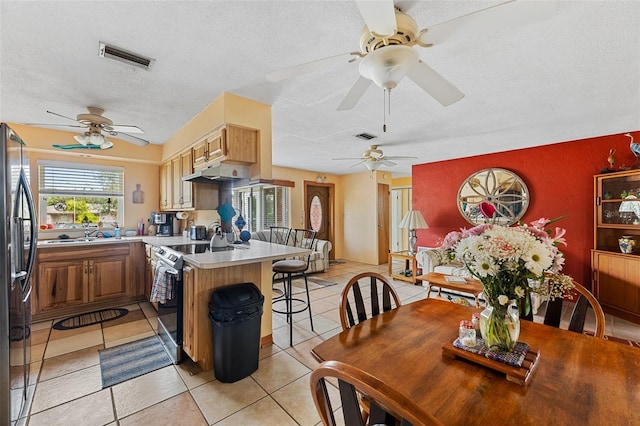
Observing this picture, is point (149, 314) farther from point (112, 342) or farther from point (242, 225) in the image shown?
point (242, 225)

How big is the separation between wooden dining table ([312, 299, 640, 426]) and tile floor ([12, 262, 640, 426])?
91 centimetres

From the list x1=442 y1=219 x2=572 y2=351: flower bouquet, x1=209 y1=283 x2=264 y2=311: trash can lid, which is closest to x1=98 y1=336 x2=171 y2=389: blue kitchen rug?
x1=209 y1=283 x2=264 y2=311: trash can lid

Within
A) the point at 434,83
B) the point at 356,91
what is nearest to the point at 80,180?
the point at 356,91

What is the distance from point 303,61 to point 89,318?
372cm

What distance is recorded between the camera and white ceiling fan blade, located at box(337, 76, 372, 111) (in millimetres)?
1590

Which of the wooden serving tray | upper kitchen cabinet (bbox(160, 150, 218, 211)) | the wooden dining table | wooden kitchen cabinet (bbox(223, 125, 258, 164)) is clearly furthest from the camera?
upper kitchen cabinet (bbox(160, 150, 218, 211))

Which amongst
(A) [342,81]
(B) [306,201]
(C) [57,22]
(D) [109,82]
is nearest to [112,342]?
(D) [109,82]

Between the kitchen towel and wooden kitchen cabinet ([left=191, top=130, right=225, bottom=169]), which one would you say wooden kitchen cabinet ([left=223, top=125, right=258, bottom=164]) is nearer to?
wooden kitchen cabinet ([left=191, top=130, right=225, bottom=169])

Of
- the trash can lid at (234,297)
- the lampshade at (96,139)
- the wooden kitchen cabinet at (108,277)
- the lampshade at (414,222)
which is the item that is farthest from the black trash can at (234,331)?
the lampshade at (414,222)

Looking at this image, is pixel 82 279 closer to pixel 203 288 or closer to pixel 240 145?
pixel 203 288

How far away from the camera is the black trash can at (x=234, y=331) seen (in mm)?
1977

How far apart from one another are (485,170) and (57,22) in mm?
5274

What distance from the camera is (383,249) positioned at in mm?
6668

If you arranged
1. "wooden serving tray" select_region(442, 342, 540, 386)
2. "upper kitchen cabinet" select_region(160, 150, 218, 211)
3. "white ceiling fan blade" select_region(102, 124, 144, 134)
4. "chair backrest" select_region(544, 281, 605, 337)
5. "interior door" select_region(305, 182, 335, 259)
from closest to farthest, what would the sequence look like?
"wooden serving tray" select_region(442, 342, 540, 386), "chair backrest" select_region(544, 281, 605, 337), "white ceiling fan blade" select_region(102, 124, 144, 134), "upper kitchen cabinet" select_region(160, 150, 218, 211), "interior door" select_region(305, 182, 335, 259)
